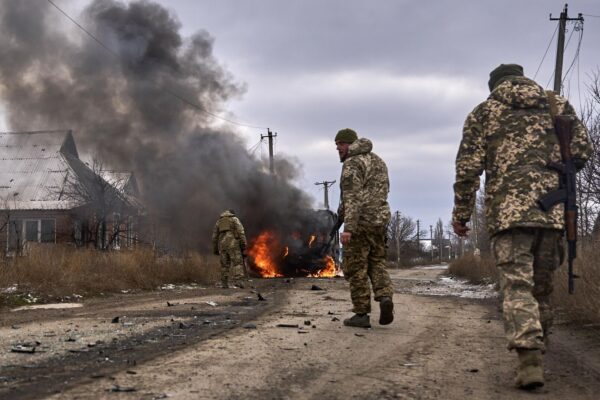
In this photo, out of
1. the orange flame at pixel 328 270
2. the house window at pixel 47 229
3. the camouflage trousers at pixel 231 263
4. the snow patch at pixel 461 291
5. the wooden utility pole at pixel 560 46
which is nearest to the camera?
the snow patch at pixel 461 291

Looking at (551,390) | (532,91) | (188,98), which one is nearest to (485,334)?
(551,390)

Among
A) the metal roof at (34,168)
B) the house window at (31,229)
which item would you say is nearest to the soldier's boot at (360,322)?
the metal roof at (34,168)

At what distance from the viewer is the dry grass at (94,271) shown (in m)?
9.56

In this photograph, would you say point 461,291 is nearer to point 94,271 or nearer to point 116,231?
point 94,271

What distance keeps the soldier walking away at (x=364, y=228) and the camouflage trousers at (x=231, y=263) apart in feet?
23.7

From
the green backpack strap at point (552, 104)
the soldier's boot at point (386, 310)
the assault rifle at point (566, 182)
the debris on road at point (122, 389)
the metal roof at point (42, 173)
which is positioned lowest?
the debris on road at point (122, 389)

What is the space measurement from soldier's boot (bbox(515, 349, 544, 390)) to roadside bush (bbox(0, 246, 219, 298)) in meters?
7.78

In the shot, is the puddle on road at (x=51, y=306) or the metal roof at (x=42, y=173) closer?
the puddle on road at (x=51, y=306)

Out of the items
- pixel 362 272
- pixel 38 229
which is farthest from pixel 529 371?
pixel 38 229

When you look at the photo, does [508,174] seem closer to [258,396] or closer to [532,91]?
[532,91]

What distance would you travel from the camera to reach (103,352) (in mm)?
A: 4242

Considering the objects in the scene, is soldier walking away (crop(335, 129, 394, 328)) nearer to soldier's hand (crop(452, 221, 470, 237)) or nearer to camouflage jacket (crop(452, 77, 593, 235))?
soldier's hand (crop(452, 221, 470, 237))

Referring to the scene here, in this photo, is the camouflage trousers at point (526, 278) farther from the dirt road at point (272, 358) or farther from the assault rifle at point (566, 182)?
the dirt road at point (272, 358)

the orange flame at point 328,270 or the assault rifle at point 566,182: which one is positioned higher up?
the assault rifle at point 566,182
